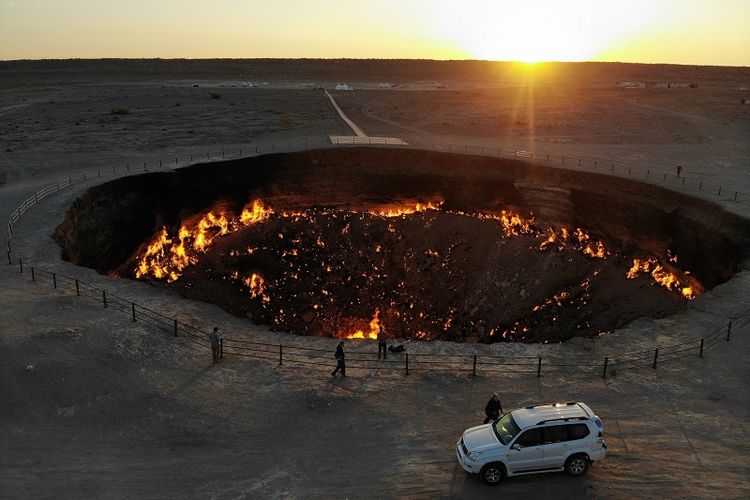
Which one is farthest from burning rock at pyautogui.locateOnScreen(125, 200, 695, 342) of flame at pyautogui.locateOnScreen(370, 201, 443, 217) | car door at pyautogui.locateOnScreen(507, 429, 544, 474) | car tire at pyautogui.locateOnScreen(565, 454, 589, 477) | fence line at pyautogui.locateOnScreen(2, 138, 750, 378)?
car door at pyautogui.locateOnScreen(507, 429, 544, 474)

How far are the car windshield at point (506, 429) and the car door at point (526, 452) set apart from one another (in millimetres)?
183

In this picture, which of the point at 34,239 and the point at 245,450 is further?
the point at 34,239

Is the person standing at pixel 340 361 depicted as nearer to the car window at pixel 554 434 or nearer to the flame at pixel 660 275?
the car window at pixel 554 434

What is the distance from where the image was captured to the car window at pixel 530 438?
13.8 meters

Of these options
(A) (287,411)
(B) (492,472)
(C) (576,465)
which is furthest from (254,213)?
(C) (576,465)

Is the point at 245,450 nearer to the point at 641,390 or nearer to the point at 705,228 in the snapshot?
the point at 641,390

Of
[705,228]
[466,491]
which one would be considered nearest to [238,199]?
[705,228]

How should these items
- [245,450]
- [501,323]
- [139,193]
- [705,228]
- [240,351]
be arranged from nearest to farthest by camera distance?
[245,450], [240,351], [705,228], [501,323], [139,193]

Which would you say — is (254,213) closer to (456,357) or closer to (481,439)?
(456,357)

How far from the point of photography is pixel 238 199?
47.0m

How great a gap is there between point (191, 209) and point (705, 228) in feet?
116

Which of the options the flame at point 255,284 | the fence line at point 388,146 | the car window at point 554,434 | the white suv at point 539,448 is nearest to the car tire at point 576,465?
the white suv at point 539,448

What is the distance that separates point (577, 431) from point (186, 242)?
35746 millimetres

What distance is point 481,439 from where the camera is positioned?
14156mm
